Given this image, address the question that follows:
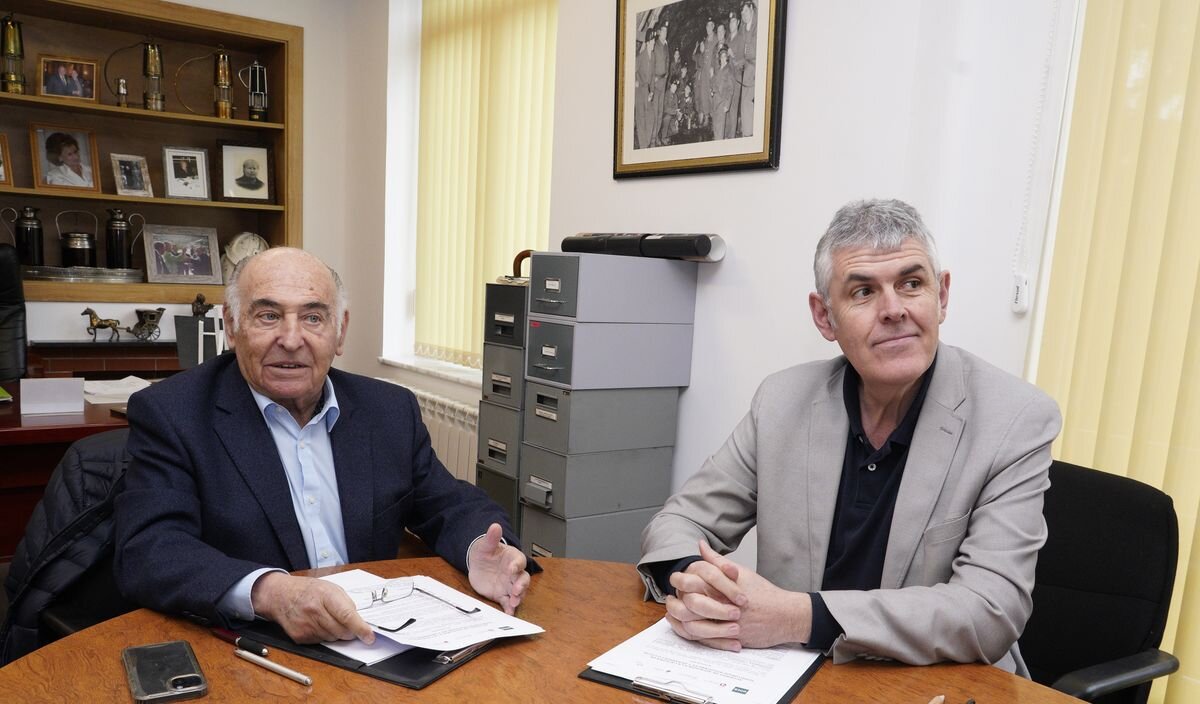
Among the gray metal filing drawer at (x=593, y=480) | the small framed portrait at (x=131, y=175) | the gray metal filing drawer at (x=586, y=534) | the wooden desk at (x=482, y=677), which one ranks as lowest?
the gray metal filing drawer at (x=586, y=534)

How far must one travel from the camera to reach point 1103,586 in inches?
60.7

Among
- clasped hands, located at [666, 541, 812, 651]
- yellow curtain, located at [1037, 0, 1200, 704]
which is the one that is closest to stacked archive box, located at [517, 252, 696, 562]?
yellow curtain, located at [1037, 0, 1200, 704]

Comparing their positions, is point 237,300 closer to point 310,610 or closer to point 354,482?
point 354,482

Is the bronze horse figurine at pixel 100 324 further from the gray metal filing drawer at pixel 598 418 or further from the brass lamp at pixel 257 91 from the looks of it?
the gray metal filing drawer at pixel 598 418

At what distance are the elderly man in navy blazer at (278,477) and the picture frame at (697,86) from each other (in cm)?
159

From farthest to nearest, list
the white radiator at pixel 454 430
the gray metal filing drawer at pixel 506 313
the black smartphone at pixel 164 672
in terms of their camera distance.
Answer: the white radiator at pixel 454 430, the gray metal filing drawer at pixel 506 313, the black smartphone at pixel 164 672

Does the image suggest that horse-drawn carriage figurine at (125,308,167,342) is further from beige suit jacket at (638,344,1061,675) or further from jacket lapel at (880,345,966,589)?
jacket lapel at (880,345,966,589)

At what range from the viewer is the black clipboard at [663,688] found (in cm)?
101

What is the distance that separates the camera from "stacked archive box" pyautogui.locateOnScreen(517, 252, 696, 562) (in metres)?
2.77

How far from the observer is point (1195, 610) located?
2.00 m

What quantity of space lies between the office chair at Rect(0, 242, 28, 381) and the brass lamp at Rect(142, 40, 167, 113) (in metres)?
1.51

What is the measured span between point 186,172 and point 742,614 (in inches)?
201

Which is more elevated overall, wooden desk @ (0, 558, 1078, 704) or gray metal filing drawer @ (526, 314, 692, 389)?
gray metal filing drawer @ (526, 314, 692, 389)

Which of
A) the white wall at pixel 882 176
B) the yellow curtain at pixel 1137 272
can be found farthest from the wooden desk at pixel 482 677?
the white wall at pixel 882 176
